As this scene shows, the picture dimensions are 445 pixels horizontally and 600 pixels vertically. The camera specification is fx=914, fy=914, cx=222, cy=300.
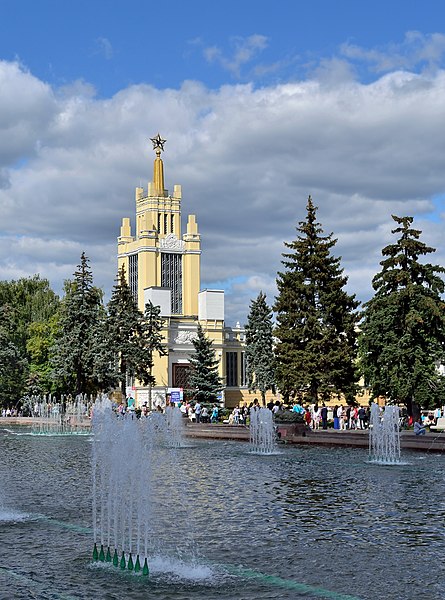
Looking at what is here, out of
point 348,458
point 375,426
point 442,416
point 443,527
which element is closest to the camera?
point 443,527

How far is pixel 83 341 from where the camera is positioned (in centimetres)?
5556

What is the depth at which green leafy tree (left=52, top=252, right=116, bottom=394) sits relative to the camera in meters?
55.1

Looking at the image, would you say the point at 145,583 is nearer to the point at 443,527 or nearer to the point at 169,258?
the point at 443,527

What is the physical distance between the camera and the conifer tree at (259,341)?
6825 centimetres

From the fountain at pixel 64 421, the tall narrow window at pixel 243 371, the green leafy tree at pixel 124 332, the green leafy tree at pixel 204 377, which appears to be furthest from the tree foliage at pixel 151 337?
the tall narrow window at pixel 243 371

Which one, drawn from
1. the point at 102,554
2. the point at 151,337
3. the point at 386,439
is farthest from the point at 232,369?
the point at 102,554

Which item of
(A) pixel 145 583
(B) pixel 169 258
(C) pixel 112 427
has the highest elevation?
(B) pixel 169 258

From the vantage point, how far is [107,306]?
2254 inches

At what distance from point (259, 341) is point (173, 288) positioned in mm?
19450

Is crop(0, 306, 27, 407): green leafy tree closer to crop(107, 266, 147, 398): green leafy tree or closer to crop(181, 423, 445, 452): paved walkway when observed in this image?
crop(107, 266, 147, 398): green leafy tree

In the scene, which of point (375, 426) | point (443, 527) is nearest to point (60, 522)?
point (443, 527)

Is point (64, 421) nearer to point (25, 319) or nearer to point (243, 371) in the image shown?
point (25, 319)

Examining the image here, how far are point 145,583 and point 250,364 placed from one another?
6079 cm

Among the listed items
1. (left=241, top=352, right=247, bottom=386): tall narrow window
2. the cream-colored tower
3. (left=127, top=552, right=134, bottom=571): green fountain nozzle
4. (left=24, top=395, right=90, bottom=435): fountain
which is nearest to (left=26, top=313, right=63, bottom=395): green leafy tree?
(left=24, top=395, right=90, bottom=435): fountain
